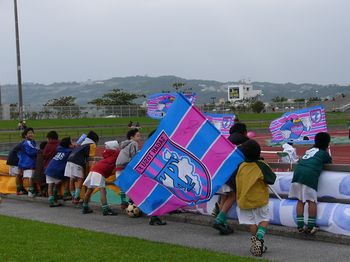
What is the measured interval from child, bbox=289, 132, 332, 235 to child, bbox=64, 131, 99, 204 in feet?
18.2

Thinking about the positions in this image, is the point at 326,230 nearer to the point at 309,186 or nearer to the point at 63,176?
the point at 309,186

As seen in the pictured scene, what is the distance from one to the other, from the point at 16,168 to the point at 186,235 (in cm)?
754

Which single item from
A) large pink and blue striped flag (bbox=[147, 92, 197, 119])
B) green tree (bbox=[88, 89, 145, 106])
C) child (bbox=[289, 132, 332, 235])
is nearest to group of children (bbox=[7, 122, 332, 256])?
child (bbox=[289, 132, 332, 235])

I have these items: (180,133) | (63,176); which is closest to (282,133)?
(63,176)

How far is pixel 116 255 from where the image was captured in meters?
7.83

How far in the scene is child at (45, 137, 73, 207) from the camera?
45.1 ft

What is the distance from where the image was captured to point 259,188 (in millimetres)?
8258

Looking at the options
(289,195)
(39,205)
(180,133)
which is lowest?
(39,205)

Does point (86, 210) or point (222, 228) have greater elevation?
point (222, 228)

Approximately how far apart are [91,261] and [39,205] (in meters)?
7.17

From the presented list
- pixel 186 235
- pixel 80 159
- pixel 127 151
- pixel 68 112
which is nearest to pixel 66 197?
pixel 80 159

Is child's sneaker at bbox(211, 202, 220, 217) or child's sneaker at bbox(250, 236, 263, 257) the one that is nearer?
child's sneaker at bbox(250, 236, 263, 257)

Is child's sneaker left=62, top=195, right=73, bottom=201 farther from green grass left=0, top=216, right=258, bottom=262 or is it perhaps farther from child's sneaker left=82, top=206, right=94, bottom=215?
green grass left=0, top=216, right=258, bottom=262

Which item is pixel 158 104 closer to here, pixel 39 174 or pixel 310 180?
pixel 39 174
